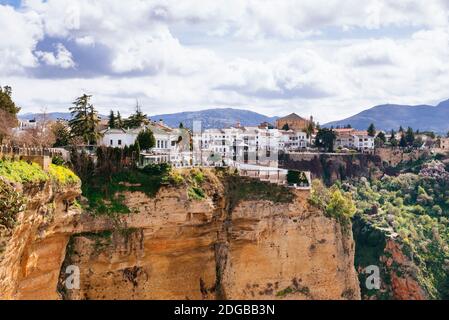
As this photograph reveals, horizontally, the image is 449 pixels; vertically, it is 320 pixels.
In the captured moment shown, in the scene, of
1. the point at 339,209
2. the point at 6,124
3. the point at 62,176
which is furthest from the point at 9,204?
the point at 339,209

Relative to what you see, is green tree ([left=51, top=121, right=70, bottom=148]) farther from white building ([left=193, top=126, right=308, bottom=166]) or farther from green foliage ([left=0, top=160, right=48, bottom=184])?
white building ([left=193, top=126, right=308, bottom=166])

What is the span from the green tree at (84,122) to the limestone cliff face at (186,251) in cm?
632

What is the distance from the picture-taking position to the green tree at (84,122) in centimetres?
3791

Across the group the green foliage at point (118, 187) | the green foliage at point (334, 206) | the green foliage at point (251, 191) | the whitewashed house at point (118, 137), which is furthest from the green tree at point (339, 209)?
the whitewashed house at point (118, 137)

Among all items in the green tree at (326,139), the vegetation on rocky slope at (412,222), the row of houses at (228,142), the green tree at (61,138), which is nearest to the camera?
the green tree at (61,138)

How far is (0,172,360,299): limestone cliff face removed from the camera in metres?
28.8

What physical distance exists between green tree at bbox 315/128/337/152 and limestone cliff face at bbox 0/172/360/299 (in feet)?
144

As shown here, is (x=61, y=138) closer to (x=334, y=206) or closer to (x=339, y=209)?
(x=334, y=206)

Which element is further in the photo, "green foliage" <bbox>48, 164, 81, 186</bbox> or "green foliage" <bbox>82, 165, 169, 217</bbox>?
"green foliage" <bbox>82, 165, 169, 217</bbox>

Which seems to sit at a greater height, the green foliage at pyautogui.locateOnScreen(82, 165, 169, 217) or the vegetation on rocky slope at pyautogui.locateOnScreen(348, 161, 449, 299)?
the green foliage at pyautogui.locateOnScreen(82, 165, 169, 217)

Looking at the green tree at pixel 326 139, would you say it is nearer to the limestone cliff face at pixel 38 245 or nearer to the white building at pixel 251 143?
the white building at pixel 251 143

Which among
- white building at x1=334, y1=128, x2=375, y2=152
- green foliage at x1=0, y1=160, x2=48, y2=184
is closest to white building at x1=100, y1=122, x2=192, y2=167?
green foliage at x1=0, y1=160, x2=48, y2=184

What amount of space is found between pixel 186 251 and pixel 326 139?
52659 mm
